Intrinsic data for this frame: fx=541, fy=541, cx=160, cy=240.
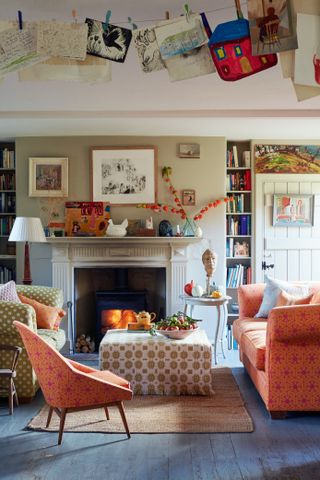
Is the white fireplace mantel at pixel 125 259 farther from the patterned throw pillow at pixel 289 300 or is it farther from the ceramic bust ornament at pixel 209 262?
the patterned throw pillow at pixel 289 300

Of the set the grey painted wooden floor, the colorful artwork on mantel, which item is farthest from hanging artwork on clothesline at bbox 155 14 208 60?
the colorful artwork on mantel

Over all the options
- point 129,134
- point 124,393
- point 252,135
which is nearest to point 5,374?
point 124,393

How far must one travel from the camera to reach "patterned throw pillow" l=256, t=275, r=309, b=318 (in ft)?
17.2

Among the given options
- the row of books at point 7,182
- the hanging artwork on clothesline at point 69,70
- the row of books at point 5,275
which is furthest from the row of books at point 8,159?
the hanging artwork on clothesline at point 69,70

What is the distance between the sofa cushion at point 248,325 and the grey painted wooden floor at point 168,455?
45.0 inches

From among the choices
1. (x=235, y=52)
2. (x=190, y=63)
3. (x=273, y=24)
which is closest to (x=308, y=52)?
(x=273, y=24)

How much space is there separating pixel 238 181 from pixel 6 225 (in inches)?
116

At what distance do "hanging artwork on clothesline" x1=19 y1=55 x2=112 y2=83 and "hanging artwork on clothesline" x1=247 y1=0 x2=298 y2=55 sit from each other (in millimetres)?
714

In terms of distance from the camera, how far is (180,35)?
2338 millimetres

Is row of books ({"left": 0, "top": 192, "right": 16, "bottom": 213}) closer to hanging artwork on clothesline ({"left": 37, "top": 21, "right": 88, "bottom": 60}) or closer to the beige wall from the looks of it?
the beige wall

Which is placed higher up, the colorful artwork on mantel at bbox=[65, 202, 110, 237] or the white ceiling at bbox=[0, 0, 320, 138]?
the white ceiling at bbox=[0, 0, 320, 138]

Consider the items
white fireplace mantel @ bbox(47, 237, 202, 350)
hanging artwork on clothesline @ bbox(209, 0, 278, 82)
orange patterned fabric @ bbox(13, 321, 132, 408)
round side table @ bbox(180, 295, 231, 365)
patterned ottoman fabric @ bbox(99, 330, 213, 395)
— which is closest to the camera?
hanging artwork on clothesline @ bbox(209, 0, 278, 82)

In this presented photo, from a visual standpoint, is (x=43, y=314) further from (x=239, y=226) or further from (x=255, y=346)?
(x=239, y=226)

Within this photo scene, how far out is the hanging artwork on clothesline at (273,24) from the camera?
2096 millimetres
